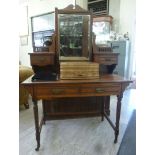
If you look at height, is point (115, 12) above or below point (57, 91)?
above

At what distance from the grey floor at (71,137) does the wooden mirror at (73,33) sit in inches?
36.2

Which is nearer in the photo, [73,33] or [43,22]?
[73,33]

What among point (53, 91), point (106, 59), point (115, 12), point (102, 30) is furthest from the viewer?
point (115, 12)

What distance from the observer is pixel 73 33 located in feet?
6.98

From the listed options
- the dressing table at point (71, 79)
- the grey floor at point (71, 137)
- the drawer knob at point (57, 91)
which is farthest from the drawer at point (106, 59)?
the grey floor at point (71, 137)

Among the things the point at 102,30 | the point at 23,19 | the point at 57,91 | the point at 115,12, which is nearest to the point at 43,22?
the point at 23,19

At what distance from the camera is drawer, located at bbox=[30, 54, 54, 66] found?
204cm

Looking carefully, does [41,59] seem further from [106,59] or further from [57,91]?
[106,59]

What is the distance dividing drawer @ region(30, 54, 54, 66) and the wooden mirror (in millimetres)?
111

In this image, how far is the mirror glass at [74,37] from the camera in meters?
2.08

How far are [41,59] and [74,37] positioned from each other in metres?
0.48

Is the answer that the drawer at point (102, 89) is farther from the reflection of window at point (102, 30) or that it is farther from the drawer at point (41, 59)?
the reflection of window at point (102, 30)

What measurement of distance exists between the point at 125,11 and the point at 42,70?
3.14m

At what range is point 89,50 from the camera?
2.14m
